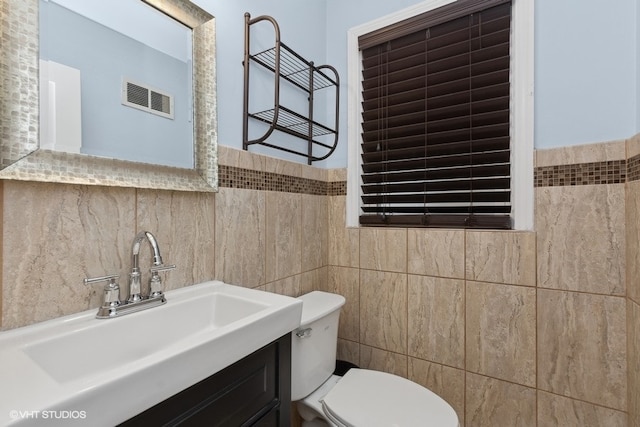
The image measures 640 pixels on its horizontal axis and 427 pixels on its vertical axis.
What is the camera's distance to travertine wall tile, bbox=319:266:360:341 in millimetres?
1642

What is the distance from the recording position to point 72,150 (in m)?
0.77

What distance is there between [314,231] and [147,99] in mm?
965

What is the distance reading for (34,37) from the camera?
0.72m

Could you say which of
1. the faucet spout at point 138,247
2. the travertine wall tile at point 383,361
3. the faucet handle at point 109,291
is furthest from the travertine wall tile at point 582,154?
the faucet handle at point 109,291

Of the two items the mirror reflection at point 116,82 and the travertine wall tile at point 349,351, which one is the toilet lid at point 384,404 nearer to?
the travertine wall tile at point 349,351

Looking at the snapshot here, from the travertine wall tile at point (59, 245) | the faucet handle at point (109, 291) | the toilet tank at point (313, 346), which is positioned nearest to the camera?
the travertine wall tile at point (59, 245)

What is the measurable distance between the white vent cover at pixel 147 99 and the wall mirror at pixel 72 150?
0.09ft

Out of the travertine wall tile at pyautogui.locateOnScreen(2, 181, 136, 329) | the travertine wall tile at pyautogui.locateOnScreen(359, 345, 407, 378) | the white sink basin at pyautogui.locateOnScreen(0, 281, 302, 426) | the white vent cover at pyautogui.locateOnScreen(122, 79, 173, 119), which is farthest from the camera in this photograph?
the travertine wall tile at pyautogui.locateOnScreen(359, 345, 407, 378)

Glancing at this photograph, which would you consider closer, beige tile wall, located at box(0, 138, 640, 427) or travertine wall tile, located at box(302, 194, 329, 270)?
beige tile wall, located at box(0, 138, 640, 427)

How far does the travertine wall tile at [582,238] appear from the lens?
3.60 ft

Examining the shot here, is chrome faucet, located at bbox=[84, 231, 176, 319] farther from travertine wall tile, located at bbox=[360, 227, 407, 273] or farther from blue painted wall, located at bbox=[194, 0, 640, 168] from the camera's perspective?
travertine wall tile, located at bbox=[360, 227, 407, 273]

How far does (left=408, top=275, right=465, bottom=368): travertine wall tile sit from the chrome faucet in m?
1.10

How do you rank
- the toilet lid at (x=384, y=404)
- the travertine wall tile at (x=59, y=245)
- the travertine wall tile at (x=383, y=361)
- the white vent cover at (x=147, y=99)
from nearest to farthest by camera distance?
the travertine wall tile at (x=59, y=245) → the white vent cover at (x=147, y=99) → the toilet lid at (x=384, y=404) → the travertine wall tile at (x=383, y=361)

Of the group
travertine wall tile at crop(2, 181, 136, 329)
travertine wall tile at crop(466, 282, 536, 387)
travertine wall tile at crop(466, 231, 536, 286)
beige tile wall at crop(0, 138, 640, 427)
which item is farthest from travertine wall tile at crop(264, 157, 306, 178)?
travertine wall tile at crop(466, 282, 536, 387)
